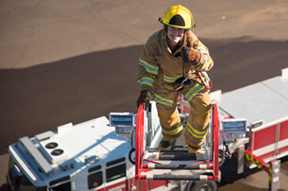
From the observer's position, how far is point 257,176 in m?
11.3

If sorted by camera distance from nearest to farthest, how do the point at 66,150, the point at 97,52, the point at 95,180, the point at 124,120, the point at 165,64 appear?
the point at 165,64 → the point at 124,120 → the point at 95,180 → the point at 66,150 → the point at 97,52

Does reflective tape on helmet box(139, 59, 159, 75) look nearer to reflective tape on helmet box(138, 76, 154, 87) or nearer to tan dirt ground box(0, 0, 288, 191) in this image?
reflective tape on helmet box(138, 76, 154, 87)

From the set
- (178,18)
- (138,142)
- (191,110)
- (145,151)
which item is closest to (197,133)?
(191,110)

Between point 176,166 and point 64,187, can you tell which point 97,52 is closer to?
point 64,187

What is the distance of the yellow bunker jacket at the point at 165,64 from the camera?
6703 mm

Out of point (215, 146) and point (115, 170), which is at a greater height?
point (215, 146)

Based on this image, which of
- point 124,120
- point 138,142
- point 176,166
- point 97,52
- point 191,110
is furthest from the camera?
point 97,52

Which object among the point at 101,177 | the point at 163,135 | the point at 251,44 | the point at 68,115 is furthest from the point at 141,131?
the point at 251,44

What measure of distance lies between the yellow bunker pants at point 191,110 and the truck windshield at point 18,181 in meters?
2.74

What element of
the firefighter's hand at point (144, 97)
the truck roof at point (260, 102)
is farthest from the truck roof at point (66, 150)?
the truck roof at point (260, 102)

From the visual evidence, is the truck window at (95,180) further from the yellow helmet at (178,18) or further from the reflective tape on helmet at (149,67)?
the yellow helmet at (178,18)

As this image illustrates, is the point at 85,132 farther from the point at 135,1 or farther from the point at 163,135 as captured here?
the point at 135,1

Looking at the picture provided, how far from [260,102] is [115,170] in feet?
13.2

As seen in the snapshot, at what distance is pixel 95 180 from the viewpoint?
29.7ft
